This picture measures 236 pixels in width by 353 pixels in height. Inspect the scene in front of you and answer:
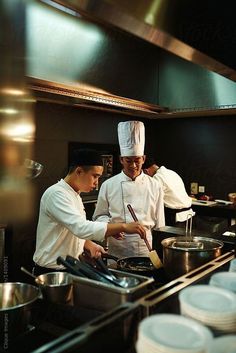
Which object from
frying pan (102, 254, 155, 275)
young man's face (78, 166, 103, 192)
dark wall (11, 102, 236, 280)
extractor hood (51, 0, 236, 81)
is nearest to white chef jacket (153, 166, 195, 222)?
dark wall (11, 102, 236, 280)

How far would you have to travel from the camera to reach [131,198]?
2.75 m

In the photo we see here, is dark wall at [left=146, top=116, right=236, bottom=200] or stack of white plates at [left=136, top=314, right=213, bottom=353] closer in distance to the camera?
stack of white plates at [left=136, top=314, right=213, bottom=353]

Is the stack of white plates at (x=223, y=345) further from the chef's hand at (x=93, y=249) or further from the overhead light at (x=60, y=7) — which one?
the overhead light at (x=60, y=7)

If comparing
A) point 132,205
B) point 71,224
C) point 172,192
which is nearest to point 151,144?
point 172,192

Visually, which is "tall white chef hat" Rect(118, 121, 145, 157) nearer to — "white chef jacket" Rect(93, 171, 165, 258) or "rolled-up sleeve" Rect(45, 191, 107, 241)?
"white chef jacket" Rect(93, 171, 165, 258)

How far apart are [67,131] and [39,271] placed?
1983 millimetres

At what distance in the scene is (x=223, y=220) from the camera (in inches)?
174

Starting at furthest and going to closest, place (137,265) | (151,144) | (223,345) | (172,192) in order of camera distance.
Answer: (151,144) < (172,192) < (137,265) < (223,345)

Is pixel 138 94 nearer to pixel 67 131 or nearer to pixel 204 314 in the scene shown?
pixel 67 131

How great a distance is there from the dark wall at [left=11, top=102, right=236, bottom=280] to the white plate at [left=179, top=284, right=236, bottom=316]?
2.49 m

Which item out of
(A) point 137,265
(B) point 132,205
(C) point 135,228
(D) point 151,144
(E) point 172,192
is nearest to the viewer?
(A) point 137,265

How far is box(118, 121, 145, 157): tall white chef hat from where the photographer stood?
2.83m

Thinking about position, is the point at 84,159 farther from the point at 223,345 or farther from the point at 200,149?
the point at 200,149

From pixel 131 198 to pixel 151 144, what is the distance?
Result: 2.84 metres
